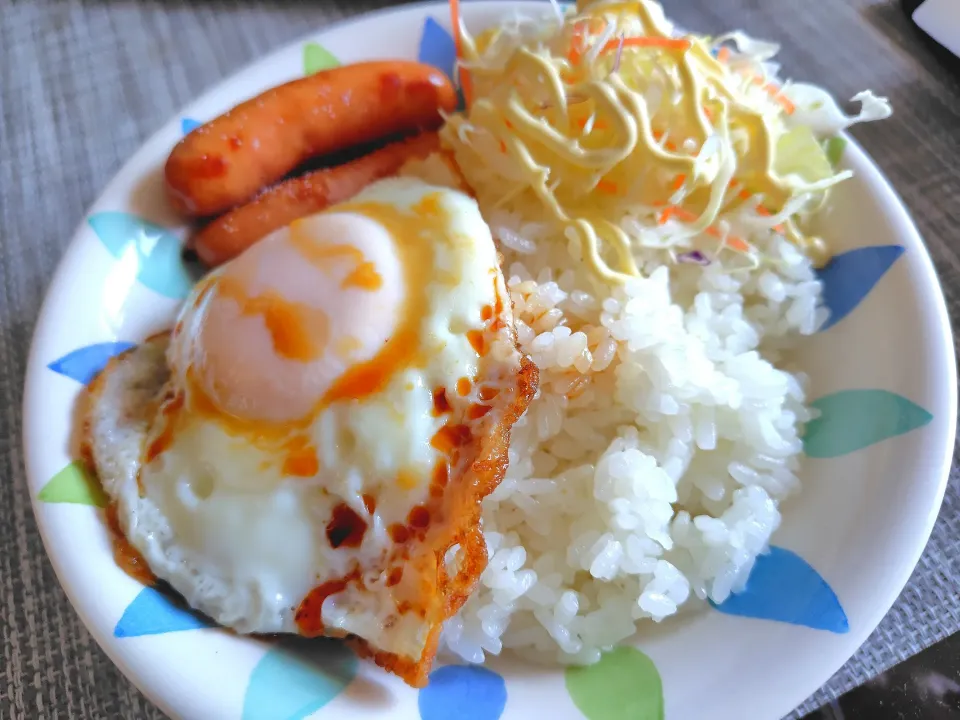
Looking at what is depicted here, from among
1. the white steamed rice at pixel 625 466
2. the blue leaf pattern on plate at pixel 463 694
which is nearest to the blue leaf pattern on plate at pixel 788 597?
the white steamed rice at pixel 625 466

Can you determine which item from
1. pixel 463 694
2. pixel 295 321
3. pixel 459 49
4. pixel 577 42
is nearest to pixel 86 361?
pixel 295 321

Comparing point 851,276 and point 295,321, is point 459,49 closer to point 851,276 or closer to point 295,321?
point 295,321

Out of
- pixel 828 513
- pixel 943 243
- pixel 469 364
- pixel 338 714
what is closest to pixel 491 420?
pixel 469 364

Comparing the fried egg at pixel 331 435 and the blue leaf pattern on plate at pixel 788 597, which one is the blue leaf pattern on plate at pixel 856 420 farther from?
the fried egg at pixel 331 435

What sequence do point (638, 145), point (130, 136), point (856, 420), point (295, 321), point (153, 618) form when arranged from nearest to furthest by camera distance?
1. point (153, 618)
2. point (295, 321)
3. point (856, 420)
4. point (638, 145)
5. point (130, 136)

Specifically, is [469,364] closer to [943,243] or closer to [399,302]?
[399,302]

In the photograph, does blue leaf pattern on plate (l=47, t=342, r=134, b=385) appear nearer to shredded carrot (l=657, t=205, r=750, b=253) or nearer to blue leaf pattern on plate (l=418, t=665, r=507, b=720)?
blue leaf pattern on plate (l=418, t=665, r=507, b=720)

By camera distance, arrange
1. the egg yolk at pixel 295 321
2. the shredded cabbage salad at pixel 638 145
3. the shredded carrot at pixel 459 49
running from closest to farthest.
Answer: the egg yolk at pixel 295 321, the shredded cabbage salad at pixel 638 145, the shredded carrot at pixel 459 49
